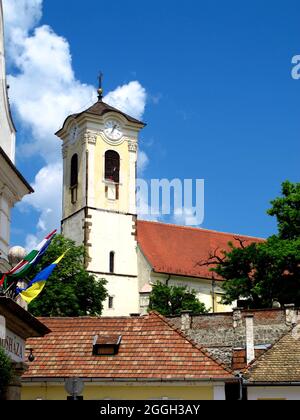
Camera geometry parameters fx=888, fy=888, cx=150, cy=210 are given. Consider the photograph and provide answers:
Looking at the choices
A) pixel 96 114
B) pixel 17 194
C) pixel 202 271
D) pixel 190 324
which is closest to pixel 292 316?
pixel 190 324

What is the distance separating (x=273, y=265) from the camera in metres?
47.2

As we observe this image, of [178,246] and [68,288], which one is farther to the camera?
[178,246]

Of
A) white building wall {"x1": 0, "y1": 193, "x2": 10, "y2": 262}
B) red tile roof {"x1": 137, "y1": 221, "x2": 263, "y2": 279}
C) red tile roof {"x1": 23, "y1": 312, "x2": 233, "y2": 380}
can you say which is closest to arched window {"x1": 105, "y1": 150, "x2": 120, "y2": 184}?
red tile roof {"x1": 137, "y1": 221, "x2": 263, "y2": 279}

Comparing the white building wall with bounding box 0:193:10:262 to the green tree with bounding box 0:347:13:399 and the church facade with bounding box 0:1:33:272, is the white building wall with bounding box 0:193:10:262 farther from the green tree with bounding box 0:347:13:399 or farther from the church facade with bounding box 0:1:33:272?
the green tree with bounding box 0:347:13:399

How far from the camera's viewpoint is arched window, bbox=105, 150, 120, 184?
68500 mm

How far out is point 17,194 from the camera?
2209 centimetres

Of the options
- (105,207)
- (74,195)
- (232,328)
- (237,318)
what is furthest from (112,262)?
(237,318)

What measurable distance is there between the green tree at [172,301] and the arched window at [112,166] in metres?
11.1

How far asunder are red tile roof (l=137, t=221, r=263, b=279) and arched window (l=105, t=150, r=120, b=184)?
4690 mm

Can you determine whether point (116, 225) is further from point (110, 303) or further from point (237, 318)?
point (237, 318)

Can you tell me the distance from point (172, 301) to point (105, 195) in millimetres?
11422

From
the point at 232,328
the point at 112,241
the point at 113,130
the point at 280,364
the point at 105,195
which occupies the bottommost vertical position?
the point at 280,364

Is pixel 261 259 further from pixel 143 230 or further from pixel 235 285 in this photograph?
pixel 143 230
